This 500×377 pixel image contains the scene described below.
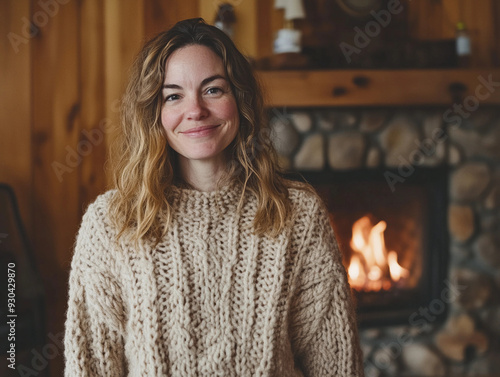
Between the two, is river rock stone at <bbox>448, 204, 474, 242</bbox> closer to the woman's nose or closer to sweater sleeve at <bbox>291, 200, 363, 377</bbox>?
sweater sleeve at <bbox>291, 200, 363, 377</bbox>

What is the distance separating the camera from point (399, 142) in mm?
2125

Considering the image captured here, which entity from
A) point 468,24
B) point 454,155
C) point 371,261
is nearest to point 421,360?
point 371,261

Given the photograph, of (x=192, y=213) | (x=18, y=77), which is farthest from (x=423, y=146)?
(x=18, y=77)

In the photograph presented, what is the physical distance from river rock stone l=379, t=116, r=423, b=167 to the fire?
296mm

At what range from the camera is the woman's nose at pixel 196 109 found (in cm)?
101

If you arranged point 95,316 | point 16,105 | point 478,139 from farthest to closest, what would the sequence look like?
point 478,139
point 16,105
point 95,316

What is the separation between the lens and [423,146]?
6.99 ft

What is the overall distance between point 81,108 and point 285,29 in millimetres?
889

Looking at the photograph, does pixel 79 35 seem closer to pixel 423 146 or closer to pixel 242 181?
pixel 242 181

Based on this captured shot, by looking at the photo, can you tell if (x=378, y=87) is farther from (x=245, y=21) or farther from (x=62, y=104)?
(x=62, y=104)

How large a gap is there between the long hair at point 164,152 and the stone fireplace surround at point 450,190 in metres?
0.92

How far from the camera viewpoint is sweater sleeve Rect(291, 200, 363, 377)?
109cm

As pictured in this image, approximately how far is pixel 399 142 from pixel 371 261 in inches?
21.3

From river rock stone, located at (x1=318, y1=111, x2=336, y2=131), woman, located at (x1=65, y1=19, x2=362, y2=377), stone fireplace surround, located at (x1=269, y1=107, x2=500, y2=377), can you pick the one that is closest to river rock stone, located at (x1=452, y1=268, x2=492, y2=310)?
stone fireplace surround, located at (x1=269, y1=107, x2=500, y2=377)
